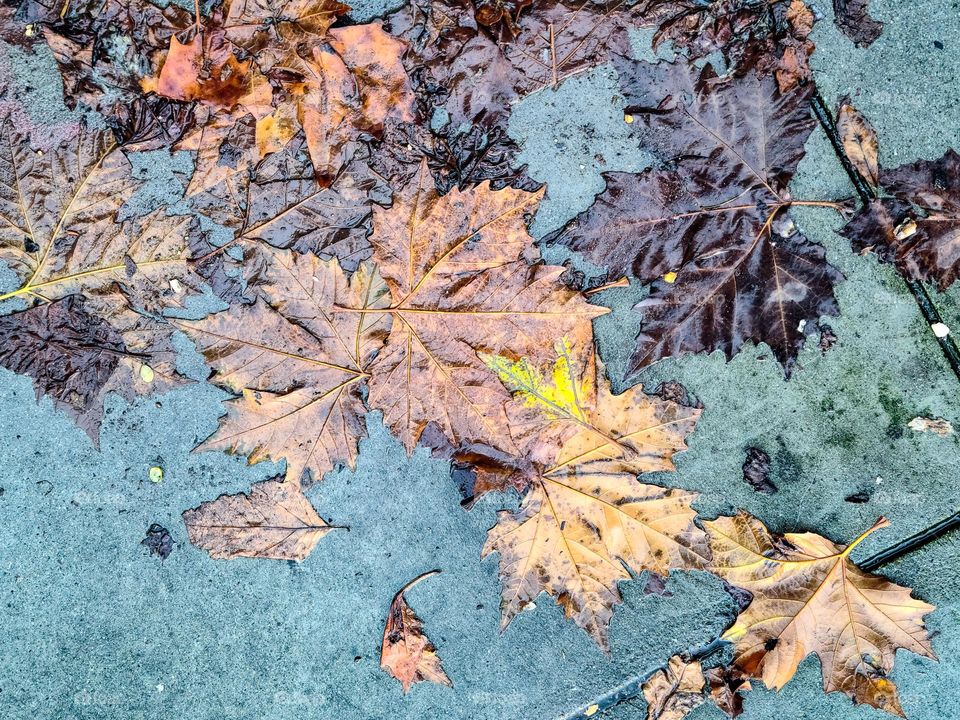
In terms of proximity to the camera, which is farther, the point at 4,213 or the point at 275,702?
the point at 275,702

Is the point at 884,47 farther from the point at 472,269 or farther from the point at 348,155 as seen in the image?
the point at 348,155

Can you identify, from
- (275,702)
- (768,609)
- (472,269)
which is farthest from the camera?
(275,702)

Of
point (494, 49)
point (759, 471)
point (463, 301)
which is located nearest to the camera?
point (463, 301)

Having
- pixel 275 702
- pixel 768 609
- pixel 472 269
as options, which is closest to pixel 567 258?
pixel 472 269

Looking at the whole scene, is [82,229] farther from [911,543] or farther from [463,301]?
[911,543]

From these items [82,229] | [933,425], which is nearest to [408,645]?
[82,229]
